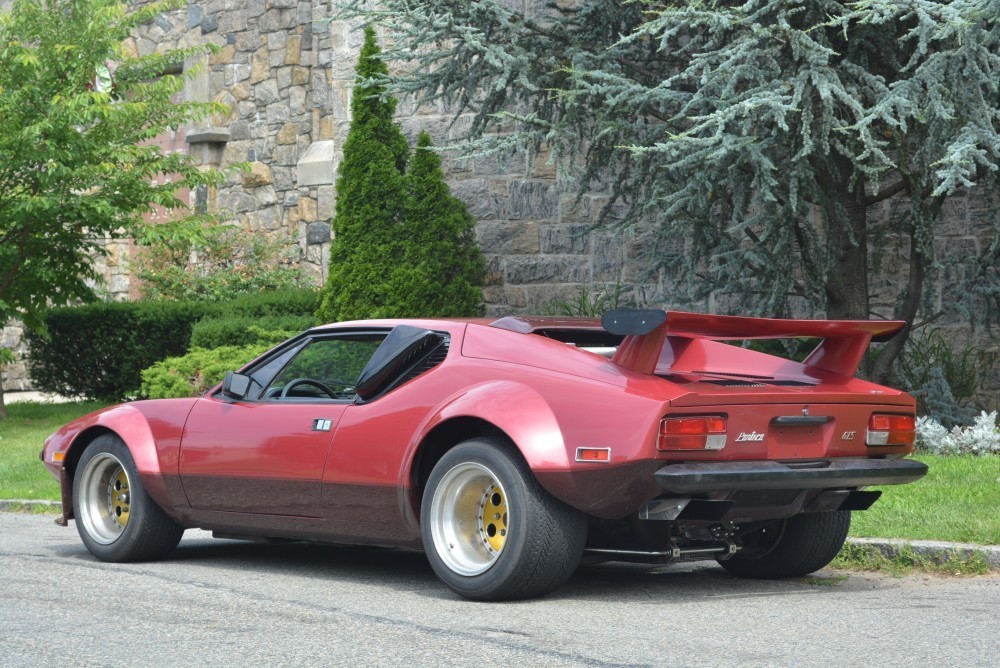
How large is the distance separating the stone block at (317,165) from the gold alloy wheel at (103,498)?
1229 centimetres

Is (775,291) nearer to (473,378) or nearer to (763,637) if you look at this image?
(473,378)

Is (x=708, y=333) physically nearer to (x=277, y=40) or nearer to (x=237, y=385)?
(x=237, y=385)

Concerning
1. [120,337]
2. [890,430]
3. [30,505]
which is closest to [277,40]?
[120,337]

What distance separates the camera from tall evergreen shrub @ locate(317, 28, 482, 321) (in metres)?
15.1

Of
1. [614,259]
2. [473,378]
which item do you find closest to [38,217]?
[614,259]

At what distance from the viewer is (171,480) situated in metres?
7.61

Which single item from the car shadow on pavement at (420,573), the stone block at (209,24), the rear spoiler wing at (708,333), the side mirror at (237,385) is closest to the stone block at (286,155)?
the stone block at (209,24)

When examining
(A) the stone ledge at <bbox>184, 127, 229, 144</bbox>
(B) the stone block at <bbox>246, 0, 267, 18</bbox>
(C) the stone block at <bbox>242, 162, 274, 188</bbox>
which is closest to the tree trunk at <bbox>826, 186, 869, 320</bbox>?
(C) the stone block at <bbox>242, 162, 274, 188</bbox>

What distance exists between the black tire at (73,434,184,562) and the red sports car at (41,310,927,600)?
2 cm

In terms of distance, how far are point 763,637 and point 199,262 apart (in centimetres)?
1685

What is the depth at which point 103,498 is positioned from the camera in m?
8.04

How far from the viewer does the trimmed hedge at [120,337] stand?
17359 mm

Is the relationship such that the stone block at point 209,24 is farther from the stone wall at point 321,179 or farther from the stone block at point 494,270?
the stone block at point 494,270

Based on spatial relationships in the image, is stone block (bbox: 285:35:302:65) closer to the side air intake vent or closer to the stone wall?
the stone wall
